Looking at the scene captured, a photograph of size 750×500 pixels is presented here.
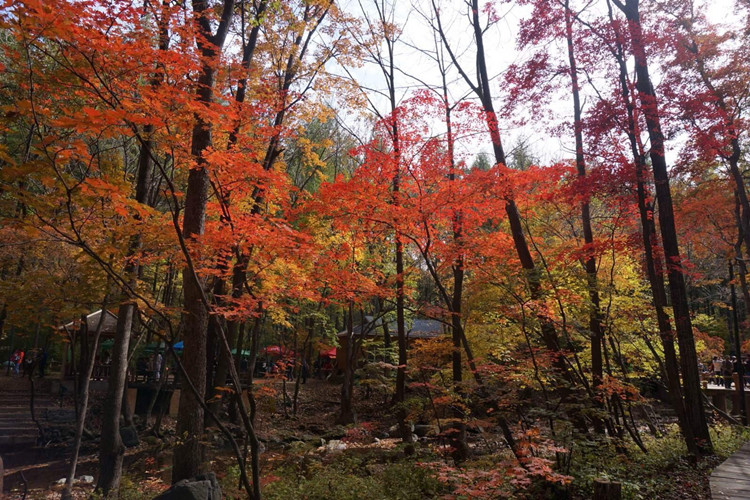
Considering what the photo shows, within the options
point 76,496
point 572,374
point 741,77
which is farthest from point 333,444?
point 741,77

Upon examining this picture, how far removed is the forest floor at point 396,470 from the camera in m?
5.55

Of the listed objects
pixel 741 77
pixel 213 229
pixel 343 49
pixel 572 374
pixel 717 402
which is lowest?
pixel 717 402

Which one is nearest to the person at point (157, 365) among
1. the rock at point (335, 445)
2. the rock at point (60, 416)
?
the rock at point (60, 416)

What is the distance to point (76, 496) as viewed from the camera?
9695 millimetres

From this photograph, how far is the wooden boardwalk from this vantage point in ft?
16.2

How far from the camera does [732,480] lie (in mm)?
5539

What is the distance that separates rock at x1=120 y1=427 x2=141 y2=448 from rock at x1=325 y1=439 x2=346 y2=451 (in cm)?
632

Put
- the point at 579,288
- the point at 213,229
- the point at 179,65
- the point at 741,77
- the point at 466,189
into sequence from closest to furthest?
the point at 179,65, the point at 213,229, the point at 579,288, the point at 466,189, the point at 741,77

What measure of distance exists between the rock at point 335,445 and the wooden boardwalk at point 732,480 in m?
9.74

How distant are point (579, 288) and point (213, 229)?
6067mm

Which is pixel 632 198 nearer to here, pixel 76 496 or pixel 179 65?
pixel 179 65

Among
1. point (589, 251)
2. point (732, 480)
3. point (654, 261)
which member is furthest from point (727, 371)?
point (732, 480)

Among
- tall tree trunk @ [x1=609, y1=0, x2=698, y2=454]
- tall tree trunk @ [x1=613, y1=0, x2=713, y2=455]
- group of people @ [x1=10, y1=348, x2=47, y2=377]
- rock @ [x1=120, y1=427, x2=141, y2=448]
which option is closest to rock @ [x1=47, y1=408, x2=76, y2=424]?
rock @ [x1=120, y1=427, x2=141, y2=448]

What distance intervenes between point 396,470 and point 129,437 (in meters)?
10.8
